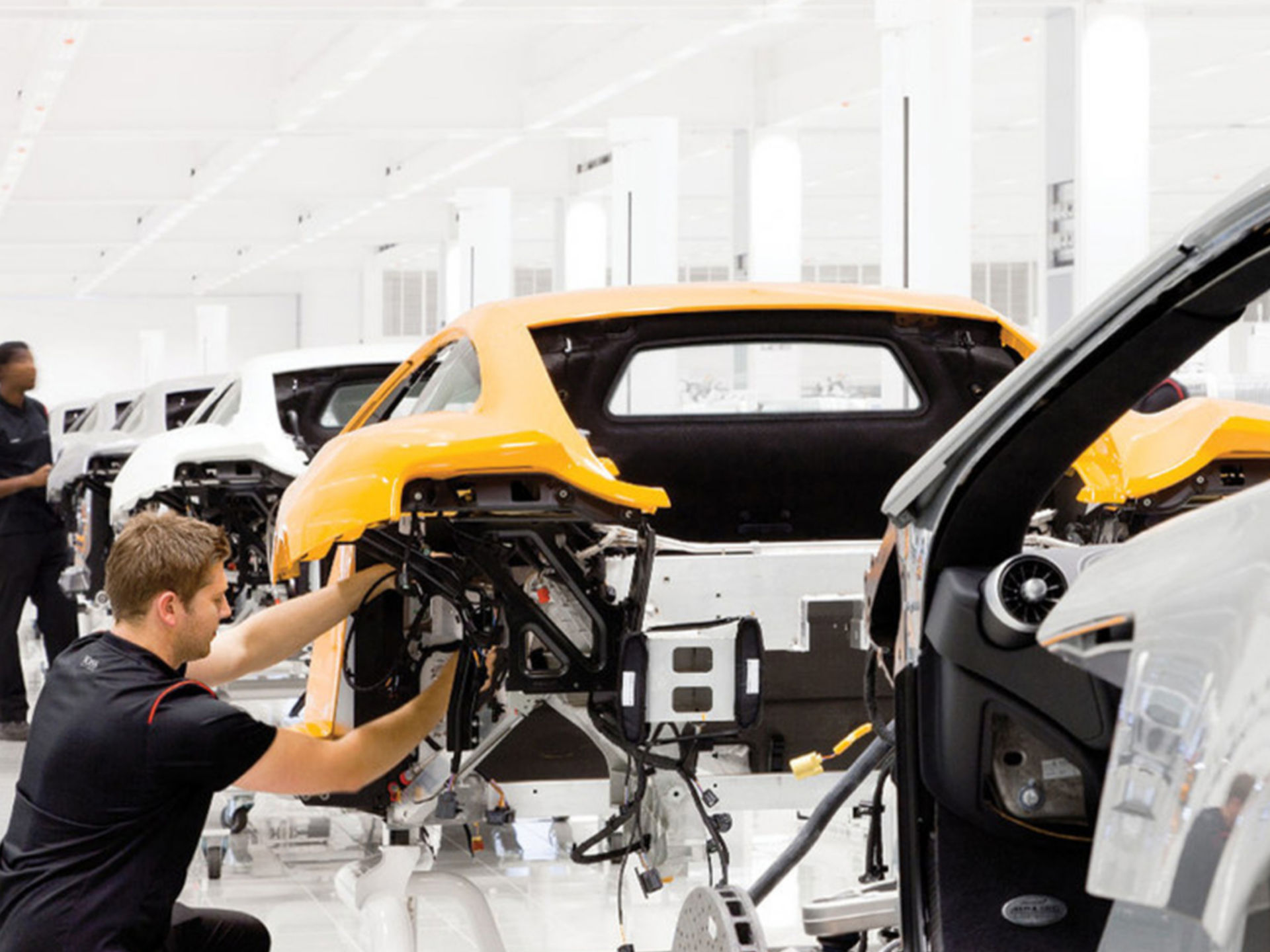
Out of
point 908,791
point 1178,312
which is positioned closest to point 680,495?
point 908,791

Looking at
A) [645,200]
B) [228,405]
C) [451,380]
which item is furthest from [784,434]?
[645,200]

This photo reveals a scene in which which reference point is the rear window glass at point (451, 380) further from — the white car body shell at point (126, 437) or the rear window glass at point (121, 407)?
the rear window glass at point (121, 407)

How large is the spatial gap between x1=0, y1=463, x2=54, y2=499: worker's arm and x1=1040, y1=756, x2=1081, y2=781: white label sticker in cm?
729

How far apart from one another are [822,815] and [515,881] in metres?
2.59

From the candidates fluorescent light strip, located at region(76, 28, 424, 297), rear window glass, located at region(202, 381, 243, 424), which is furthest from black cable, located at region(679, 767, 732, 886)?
fluorescent light strip, located at region(76, 28, 424, 297)

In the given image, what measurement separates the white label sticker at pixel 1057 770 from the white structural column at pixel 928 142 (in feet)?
27.1

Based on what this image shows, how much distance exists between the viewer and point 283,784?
3.55 metres

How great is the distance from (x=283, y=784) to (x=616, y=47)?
44.5ft

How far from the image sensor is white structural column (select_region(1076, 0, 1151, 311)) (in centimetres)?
1102

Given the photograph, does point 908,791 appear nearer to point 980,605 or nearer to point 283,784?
point 980,605

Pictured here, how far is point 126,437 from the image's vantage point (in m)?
10.0

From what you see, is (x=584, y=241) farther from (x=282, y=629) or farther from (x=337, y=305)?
(x=282, y=629)

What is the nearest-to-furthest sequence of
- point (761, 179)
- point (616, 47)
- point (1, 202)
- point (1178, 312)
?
point (1178, 312) → point (616, 47) → point (761, 179) → point (1, 202)

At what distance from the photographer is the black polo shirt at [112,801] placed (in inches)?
130
